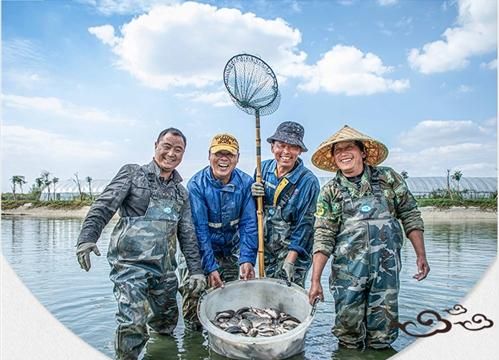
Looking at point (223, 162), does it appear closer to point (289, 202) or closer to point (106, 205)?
point (289, 202)

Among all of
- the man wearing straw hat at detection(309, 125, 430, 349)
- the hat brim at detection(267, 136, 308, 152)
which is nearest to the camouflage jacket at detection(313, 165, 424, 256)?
the man wearing straw hat at detection(309, 125, 430, 349)

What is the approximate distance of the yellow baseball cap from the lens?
3.33 metres

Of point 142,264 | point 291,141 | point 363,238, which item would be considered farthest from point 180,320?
point 363,238

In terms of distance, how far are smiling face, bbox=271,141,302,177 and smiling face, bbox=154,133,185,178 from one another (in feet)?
2.60

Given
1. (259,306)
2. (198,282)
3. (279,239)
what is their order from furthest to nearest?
(279,239), (259,306), (198,282)

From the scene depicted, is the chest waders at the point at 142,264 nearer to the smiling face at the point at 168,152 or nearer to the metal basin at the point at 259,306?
the smiling face at the point at 168,152

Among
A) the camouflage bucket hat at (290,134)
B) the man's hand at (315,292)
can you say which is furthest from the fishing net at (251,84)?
the man's hand at (315,292)

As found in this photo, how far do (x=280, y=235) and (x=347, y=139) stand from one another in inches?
39.9

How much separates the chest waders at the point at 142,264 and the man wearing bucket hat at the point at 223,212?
0.33 meters

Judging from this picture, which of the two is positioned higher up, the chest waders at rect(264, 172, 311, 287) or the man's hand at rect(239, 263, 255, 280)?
the chest waders at rect(264, 172, 311, 287)

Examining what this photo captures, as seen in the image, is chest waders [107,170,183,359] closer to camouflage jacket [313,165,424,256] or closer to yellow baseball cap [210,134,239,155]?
yellow baseball cap [210,134,239,155]

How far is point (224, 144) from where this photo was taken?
132 inches

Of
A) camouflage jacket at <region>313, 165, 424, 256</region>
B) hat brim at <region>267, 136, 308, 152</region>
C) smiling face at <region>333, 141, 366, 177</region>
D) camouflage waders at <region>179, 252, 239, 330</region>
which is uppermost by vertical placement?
hat brim at <region>267, 136, 308, 152</region>

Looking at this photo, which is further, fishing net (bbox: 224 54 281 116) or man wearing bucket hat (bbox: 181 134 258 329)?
fishing net (bbox: 224 54 281 116)
